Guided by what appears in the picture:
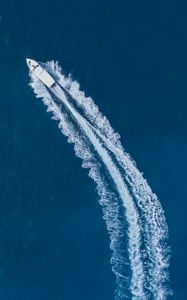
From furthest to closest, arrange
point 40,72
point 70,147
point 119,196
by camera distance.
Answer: point 70,147
point 40,72
point 119,196

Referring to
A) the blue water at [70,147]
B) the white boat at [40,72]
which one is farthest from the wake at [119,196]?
the blue water at [70,147]

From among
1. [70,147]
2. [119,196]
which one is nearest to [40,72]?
[70,147]

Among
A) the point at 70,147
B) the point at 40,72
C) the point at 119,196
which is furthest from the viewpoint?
the point at 70,147

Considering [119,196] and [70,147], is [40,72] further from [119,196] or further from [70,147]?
[119,196]

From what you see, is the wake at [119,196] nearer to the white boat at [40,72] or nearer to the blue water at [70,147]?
the white boat at [40,72]

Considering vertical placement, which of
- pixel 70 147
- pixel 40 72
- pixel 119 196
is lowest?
pixel 119 196

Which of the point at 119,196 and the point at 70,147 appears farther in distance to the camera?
the point at 70,147
